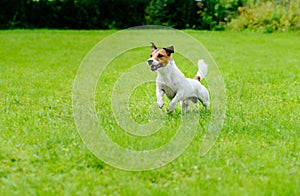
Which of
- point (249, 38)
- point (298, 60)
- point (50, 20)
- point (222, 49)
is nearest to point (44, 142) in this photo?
point (298, 60)

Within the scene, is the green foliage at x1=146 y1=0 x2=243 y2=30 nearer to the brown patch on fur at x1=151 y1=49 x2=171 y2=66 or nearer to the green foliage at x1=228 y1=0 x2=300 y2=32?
the green foliage at x1=228 y1=0 x2=300 y2=32

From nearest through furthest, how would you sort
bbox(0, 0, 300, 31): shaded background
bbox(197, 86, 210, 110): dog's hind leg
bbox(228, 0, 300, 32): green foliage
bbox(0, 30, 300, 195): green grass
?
bbox(0, 30, 300, 195): green grass, bbox(197, 86, 210, 110): dog's hind leg, bbox(228, 0, 300, 32): green foliage, bbox(0, 0, 300, 31): shaded background

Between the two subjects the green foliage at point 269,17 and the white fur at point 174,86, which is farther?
the green foliage at point 269,17

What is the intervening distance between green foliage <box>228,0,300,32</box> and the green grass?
324 inches

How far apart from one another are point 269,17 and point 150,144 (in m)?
13.8

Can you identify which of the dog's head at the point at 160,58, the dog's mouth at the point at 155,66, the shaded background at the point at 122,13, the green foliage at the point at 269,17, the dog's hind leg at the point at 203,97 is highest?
the dog's head at the point at 160,58

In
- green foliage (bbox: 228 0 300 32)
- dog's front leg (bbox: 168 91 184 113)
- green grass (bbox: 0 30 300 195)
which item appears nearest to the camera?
green grass (bbox: 0 30 300 195)

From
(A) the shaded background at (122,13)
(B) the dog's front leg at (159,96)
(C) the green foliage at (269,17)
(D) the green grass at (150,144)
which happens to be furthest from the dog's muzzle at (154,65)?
(A) the shaded background at (122,13)

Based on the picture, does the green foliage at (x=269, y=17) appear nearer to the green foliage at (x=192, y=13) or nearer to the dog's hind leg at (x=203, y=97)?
the green foliage at (x=192, y=13)

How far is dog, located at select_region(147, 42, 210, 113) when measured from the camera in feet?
16.1

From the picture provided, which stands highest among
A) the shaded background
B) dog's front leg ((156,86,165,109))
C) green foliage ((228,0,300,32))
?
dog's front leg ((156,86,165,109))

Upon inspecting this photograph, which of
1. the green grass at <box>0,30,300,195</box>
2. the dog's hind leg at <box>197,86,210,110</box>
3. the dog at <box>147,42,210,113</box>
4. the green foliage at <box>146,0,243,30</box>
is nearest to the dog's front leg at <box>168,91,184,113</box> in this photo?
the dog at <box>147,42,210,113</box>

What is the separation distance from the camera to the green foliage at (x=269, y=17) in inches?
653

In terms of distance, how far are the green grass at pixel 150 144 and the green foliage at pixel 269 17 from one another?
8232mm
